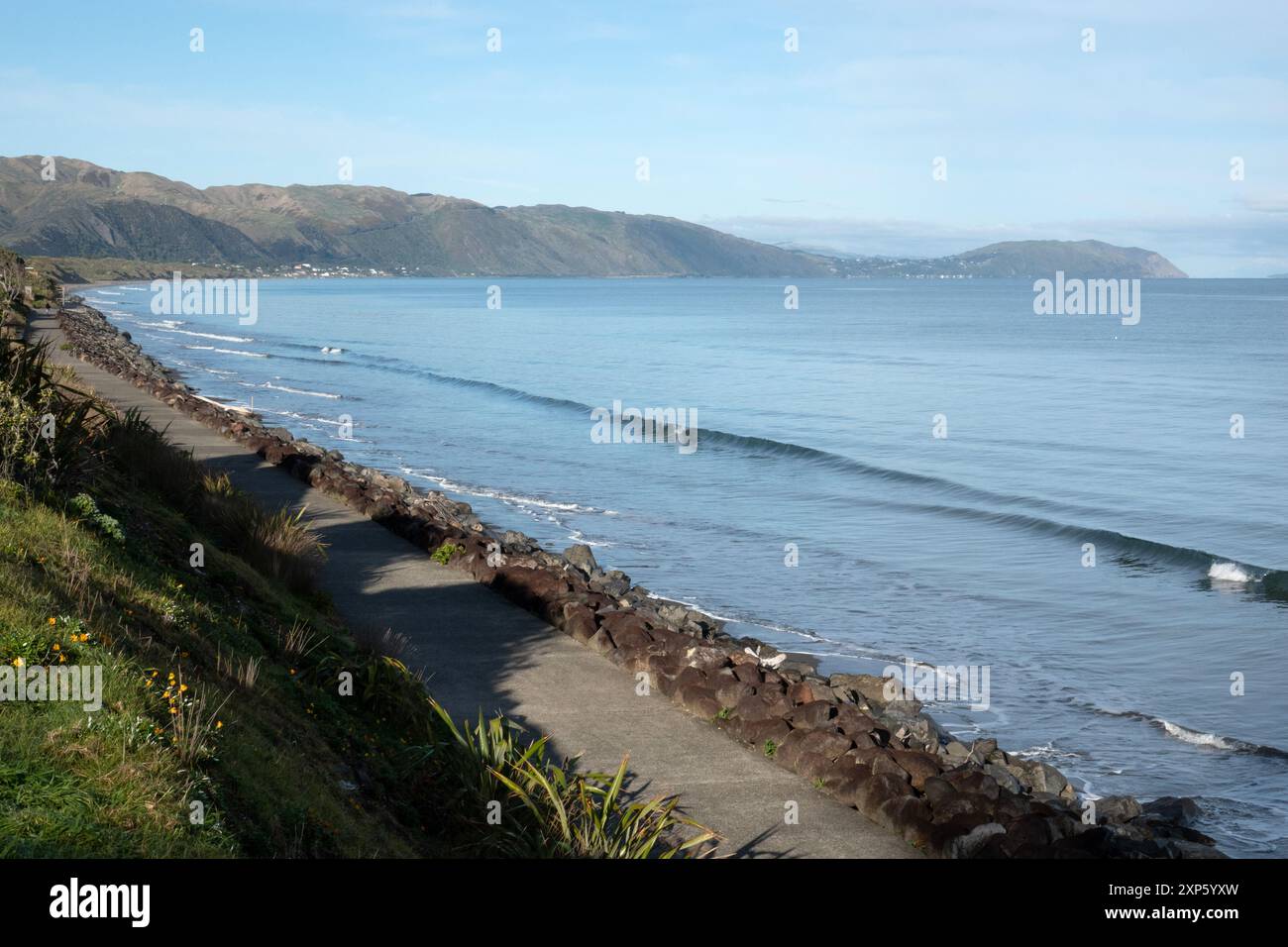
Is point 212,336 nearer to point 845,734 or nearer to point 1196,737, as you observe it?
point 1196,737

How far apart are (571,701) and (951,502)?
16.7 m

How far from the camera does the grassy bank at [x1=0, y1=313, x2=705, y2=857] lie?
491cm

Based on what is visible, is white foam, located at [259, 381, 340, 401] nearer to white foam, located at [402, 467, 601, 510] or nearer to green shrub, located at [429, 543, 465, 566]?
white foam, located at [402, 467, 601, 510]

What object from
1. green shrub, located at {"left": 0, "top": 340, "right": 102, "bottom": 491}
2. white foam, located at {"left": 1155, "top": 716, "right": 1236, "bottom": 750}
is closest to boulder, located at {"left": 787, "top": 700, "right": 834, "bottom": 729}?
white foam, located at {"left": 1155, "top": 716, "right": 1236, "bottom": 750}

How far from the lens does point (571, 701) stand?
959 centimetres

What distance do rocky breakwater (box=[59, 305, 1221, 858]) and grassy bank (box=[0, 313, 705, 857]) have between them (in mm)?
1396

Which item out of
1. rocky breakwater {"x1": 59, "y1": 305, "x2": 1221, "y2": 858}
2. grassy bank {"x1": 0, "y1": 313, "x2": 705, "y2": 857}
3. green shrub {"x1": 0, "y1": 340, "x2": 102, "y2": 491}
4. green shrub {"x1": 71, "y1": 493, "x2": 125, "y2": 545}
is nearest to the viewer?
grassy bank {"x1": 0, "y1": 313, "x2": 705, "y2": 857}

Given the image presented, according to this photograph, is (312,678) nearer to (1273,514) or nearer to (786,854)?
(786,854)

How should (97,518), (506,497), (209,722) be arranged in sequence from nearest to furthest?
(209,722) < (97,518) < (506,497)

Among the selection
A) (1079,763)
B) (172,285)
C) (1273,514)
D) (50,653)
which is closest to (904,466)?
(1273,514)

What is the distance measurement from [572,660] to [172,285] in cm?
16203

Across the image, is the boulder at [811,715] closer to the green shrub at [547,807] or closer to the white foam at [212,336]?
the green shrub at [547,807]

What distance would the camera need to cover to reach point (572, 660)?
35.1ft

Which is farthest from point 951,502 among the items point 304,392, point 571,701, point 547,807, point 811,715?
point 304,392
